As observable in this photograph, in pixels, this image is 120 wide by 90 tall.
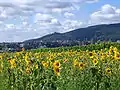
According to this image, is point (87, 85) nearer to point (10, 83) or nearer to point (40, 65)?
point (40, 65)

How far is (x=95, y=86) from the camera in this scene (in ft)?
28.5

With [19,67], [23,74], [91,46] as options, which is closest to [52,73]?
[23,74]

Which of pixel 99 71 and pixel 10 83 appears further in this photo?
pixel 10 83

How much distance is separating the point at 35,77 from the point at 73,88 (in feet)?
4.41

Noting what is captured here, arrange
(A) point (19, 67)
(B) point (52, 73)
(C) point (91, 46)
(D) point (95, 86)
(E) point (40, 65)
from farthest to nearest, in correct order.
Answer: (C) point (91, 46) < (A) point (19, 67) < (E) point (40, 65) < (B) point (52, 73) < (D) point (95, 86)

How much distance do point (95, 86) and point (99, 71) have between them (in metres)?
0.42

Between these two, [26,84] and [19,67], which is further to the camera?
[19,67]

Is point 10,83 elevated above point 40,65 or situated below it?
below

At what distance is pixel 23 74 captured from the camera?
11.2 m

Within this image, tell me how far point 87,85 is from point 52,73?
986mm

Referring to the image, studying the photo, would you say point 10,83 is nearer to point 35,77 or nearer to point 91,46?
point 35,77

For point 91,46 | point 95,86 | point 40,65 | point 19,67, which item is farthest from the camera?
point 91,46

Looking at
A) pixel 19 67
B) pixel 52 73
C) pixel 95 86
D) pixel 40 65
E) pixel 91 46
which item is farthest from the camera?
pixel 91 46

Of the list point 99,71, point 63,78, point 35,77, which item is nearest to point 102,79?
point 99,71
